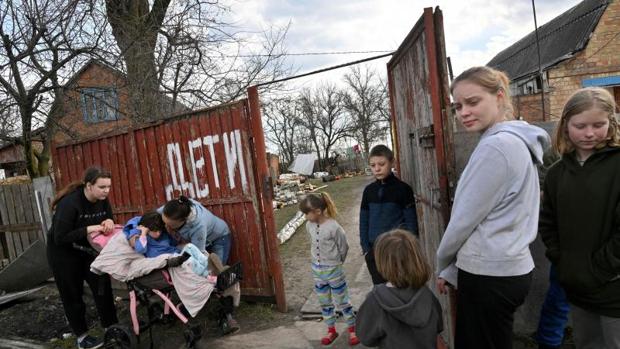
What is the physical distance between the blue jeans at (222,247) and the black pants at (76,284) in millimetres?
1142

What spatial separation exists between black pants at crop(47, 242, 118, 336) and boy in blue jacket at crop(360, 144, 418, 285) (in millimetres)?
2926

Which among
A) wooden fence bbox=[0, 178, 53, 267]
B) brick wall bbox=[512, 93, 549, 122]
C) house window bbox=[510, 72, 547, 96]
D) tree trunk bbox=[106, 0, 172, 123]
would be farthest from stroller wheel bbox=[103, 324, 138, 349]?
house window bbox=[510, 72, 547, 96]

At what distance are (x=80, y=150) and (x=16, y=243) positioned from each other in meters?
2.82

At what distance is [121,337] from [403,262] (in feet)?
10.3

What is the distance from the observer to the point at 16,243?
7.95 metres

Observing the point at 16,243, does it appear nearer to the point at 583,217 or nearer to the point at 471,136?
the point at 471,136

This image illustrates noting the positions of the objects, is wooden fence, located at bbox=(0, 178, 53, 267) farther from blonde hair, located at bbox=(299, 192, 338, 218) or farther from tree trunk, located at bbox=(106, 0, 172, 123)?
blonde hair, located at bbox=(299, 192, 338, 218)

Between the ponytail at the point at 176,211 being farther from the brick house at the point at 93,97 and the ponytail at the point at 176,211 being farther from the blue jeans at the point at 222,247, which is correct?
the brick house at the point at 93,97

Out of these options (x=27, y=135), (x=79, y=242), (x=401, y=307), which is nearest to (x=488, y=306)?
(x=401, y=307)

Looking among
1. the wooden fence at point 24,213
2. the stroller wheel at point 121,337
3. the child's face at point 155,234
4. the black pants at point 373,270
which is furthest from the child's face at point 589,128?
the wooden fence at point 24,213

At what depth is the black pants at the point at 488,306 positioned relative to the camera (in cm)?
192

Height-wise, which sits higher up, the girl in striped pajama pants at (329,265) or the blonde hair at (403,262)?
the blonde hair at (403,262)

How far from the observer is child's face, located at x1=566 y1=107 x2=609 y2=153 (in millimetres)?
2188

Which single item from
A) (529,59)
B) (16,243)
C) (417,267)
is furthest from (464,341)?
(529,59)
